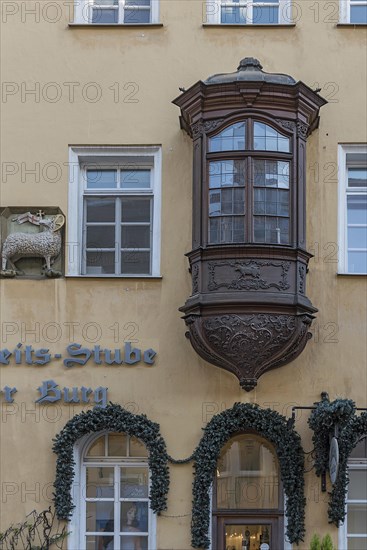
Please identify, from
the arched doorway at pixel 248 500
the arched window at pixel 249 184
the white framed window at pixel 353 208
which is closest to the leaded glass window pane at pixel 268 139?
the arched window at pixel 249 184

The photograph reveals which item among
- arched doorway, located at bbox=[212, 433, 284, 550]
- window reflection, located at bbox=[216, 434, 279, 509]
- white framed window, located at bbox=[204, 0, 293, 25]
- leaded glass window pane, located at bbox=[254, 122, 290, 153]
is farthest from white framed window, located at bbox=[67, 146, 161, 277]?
arched doorway, located at bbox=[212, 433, 284, 550]

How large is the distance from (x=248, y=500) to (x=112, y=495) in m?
1.55

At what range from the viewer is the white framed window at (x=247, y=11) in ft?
50.6

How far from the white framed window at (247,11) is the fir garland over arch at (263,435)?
471cm

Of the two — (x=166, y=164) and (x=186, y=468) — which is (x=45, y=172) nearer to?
(x=166, y=164)

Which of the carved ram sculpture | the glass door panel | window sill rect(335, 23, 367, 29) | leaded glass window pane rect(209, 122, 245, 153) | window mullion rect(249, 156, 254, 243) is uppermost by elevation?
window sill rect(335, 23, 367, 29)

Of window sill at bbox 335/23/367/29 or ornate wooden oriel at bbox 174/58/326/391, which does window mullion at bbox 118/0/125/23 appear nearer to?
ornate wooden oriel at bbox 174/58/326/391

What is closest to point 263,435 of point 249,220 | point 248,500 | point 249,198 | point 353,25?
point 248,500

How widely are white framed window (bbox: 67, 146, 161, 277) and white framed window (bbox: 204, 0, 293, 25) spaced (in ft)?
6.22

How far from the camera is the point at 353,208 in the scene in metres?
15.1

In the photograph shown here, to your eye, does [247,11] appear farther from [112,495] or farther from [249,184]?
[112,495]

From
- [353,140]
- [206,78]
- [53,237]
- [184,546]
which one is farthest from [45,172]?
[184,546]

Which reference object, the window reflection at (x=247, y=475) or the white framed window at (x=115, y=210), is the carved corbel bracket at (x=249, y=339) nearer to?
the window reflection at (x=247, y=475)

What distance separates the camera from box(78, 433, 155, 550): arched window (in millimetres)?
14383
